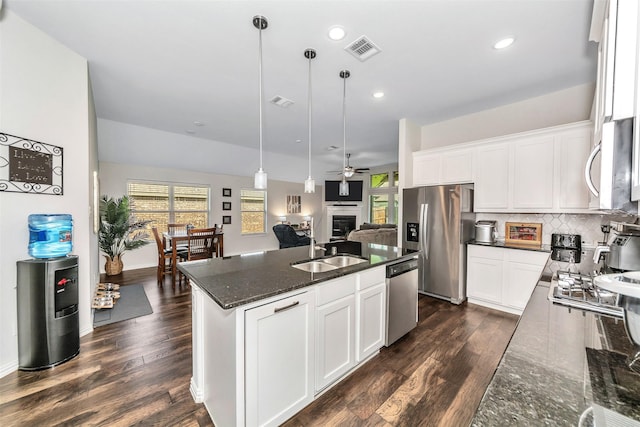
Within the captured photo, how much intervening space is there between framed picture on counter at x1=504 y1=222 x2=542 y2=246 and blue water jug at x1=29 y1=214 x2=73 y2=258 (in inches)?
199

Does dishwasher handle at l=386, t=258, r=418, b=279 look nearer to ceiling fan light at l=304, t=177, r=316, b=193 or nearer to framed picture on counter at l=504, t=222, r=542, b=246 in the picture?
ceiling fan light at l=304, t=177, r=316, b=193

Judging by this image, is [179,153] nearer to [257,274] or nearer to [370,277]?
[257,274]

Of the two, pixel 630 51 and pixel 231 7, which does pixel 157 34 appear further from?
pixel 630 51

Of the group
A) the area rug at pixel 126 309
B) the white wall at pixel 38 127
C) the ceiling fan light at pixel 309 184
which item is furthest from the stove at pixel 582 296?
the area rug at pixel 126 309

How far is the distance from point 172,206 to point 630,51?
6.92 metres

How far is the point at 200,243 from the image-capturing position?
4.61m

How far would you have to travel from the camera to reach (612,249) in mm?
1614

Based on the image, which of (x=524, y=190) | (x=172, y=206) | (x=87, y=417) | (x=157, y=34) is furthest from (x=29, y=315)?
(x=524, y=190)

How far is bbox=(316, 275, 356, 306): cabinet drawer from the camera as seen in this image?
68.6 inches

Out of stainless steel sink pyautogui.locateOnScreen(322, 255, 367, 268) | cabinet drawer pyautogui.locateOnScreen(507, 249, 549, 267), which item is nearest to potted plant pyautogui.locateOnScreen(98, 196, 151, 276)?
stainless steel sink pyautogui.locateOnScreen(322, 255, 367, 268)

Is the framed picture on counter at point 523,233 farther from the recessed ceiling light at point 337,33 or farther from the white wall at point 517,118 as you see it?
the recessed ceiling light at point 337,33

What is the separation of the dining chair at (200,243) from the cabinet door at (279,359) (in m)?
3.53

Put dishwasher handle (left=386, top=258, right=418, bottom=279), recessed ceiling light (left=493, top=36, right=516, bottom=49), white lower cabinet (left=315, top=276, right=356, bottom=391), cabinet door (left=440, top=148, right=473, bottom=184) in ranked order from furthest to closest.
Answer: cabinet door (left=440, top=148, right=473, bottom=184)
dishwasher handle (left=386, top=258, right=418, bottom=279)
recessed ceiling light (left=493, top=36, right=516, bottom=49)
white lower cabinet (left=315, top=276, right=356, bottom=391)

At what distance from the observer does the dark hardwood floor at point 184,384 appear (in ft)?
5.44
